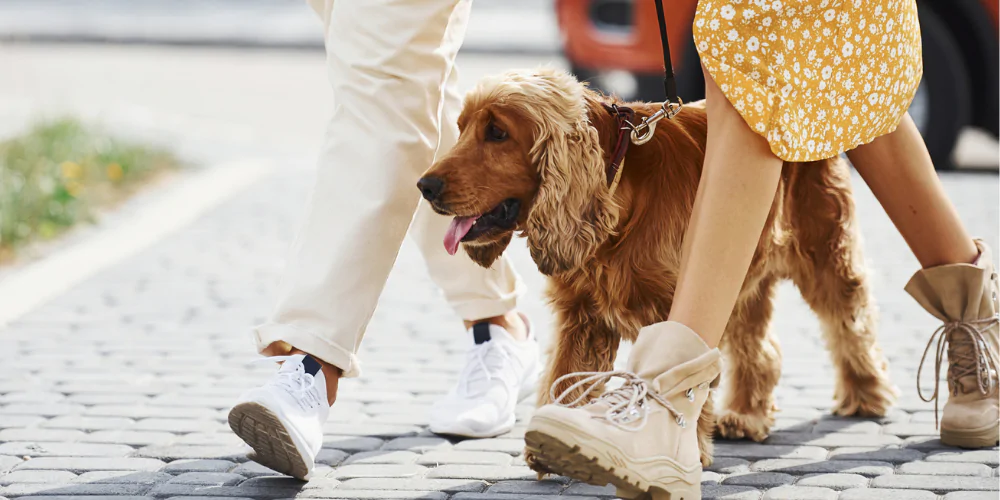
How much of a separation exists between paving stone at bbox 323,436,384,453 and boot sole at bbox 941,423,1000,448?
61.9 inches

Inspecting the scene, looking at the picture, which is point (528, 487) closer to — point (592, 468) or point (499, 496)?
point (499, 496)

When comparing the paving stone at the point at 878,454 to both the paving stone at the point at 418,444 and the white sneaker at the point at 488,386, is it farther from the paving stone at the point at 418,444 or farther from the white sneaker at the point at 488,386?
the paving stone at the point at 418,444

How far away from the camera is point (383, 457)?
3471mm

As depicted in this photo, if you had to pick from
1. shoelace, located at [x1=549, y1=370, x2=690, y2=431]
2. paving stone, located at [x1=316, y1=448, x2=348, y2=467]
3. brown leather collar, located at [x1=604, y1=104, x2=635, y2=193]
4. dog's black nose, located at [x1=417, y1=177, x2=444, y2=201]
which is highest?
brown leather collar, located at [x1=604, y1=104, x2=635, y2=193]

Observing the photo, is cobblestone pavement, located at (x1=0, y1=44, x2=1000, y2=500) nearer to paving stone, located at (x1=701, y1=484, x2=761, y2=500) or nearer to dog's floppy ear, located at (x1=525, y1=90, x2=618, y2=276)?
paving stone, located at (x1=701, y1=484, x2=761, y2=500)

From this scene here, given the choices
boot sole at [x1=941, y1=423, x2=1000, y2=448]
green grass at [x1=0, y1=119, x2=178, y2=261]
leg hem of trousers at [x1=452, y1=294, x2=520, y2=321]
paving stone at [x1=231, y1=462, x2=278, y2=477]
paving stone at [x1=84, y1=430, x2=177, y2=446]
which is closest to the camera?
paving stone at [x1=231, y1=462, x2=278, y2=477]

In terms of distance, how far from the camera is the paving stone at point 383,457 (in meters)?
3.42

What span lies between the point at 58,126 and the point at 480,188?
20.5 feet

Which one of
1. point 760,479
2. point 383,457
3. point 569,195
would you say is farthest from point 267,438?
point 760,479

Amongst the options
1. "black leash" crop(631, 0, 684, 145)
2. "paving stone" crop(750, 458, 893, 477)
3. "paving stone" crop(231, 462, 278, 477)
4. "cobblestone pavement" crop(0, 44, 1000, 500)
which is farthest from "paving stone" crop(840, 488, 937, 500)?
"paving stone" crop(231, 462, 278, 477)

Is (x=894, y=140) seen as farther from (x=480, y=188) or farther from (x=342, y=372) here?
(x=342, y=372)

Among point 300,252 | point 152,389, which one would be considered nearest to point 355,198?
point 300,252

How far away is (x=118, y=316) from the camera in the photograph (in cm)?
525

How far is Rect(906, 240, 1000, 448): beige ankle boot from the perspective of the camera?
3.40 m
